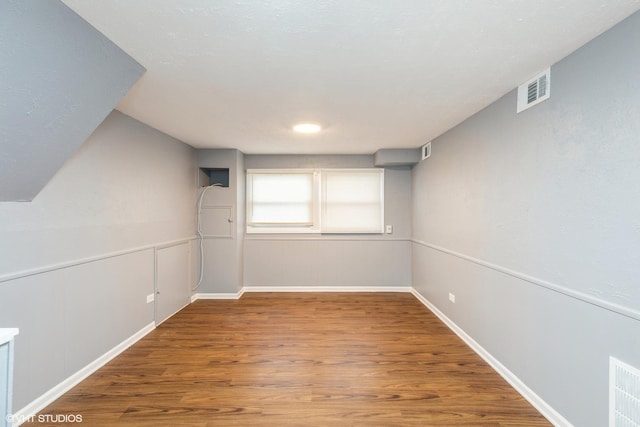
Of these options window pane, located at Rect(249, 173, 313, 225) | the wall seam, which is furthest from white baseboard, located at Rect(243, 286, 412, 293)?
the wall seam

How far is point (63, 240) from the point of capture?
2.21 metres

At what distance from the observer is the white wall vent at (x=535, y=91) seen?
6.44 ft

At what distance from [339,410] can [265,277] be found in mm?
3145

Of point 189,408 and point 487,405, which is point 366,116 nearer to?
point 487,405

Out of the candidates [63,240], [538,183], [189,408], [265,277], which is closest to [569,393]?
[538,183]

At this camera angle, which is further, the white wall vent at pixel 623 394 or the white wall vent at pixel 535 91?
the white wall vent at pixel 535 91

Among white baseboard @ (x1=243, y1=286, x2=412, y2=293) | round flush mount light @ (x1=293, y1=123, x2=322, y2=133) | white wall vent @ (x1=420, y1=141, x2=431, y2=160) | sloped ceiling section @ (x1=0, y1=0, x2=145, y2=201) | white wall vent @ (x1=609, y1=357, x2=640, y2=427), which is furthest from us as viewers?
white baseboard @ (x1=243, y1=286, x2=412, y2=293)

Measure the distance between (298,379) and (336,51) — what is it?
2.48 meters

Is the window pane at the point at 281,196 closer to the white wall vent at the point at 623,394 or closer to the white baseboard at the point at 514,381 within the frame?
the white baseboard at the point at 514,381

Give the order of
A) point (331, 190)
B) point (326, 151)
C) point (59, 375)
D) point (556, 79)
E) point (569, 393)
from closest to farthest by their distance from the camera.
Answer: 1. point (569, 393)
2. point (556, 79)
3. point (59, 375)
4. point (326, 151)
5. point (331, 190)

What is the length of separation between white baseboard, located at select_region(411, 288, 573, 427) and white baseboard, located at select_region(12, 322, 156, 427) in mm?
3517

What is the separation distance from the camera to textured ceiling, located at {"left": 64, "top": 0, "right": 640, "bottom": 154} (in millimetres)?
1378

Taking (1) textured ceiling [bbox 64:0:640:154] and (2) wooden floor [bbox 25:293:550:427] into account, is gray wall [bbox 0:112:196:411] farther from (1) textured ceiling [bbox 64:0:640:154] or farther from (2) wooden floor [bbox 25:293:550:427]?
(1) textured ceiling [bbox 64:0:640:154]

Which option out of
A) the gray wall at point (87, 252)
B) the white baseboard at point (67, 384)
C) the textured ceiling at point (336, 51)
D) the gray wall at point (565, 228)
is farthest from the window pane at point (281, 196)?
the gray wall at point (565, 228)
